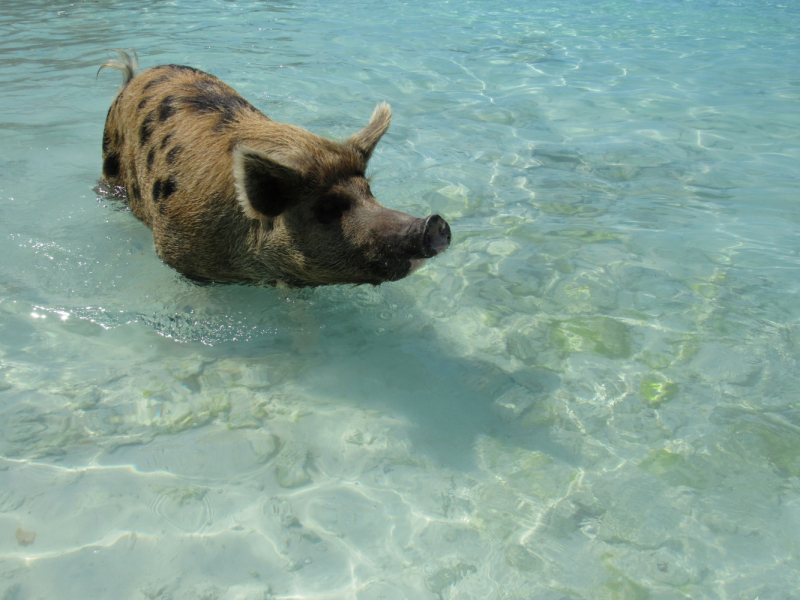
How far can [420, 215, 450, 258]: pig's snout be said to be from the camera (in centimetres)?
342

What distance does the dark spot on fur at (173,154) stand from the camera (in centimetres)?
437

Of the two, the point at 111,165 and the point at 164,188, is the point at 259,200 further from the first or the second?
the point at 111,165

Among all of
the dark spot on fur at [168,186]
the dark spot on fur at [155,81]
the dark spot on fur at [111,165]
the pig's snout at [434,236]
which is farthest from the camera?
the dark spot on fur at [111,165]

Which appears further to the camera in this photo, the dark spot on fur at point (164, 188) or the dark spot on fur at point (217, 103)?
the dark spot on fur at point (217, 103)

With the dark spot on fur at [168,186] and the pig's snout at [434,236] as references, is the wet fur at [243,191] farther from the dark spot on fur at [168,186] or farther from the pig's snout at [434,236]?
the pig's snout at [434,236]

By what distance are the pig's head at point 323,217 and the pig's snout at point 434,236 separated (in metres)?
0.01

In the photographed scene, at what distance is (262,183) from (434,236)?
1043 mm

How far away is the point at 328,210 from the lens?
151 inches

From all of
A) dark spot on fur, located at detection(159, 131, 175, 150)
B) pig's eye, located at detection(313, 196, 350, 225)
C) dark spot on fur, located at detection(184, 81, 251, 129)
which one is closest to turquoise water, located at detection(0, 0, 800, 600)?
pig's eye, located at detection(313, 196, 350, 225)

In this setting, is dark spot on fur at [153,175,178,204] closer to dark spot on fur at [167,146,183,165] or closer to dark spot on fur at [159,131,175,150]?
dark spot on fur at [167,146,183,165]

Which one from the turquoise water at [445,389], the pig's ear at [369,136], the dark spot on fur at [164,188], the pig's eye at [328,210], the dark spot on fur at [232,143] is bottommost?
the turquoise water at [445,389]

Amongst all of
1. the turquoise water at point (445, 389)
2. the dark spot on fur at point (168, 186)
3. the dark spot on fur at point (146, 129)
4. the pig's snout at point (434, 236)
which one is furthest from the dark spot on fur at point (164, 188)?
the pig's snout at point (434, 236)

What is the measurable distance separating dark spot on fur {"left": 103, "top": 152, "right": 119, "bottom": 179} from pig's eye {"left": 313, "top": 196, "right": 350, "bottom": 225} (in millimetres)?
2568

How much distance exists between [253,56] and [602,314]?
8475 mm
